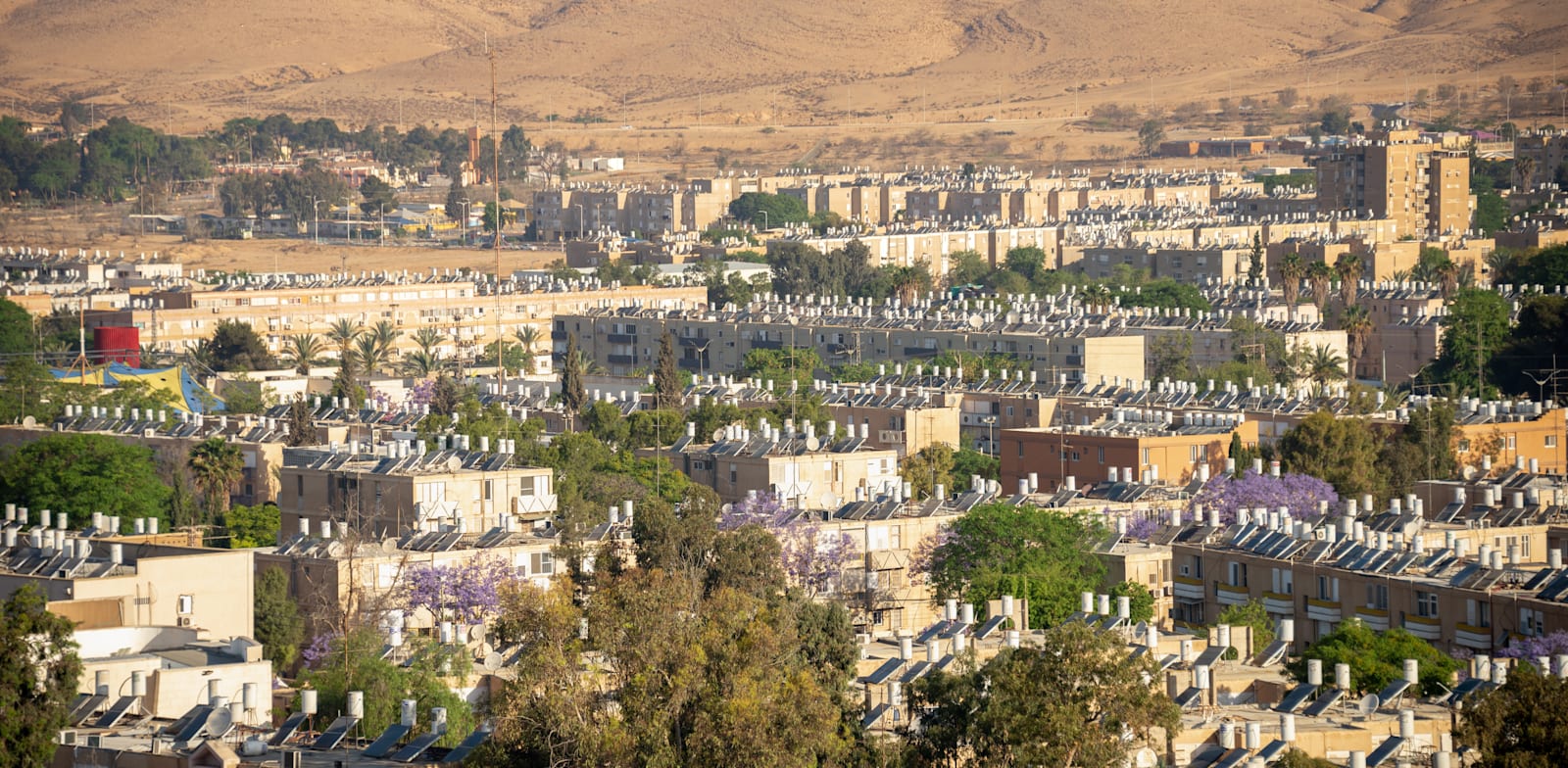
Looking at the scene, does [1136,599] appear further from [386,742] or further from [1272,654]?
[386,742]

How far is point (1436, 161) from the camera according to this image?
149 metres

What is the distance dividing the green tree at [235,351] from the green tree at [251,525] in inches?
1377

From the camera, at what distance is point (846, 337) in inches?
3880

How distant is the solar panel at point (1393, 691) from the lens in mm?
34812

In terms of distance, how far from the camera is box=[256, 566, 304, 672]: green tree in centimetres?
4309

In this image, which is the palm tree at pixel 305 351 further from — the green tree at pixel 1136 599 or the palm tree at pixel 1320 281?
the green tree at pixel 1136 599

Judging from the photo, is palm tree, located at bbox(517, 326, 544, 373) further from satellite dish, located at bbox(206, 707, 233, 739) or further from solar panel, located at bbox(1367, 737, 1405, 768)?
solar panel, located at bbox(1367, 737, 1405, 768)

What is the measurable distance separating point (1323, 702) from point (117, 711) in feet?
43.5

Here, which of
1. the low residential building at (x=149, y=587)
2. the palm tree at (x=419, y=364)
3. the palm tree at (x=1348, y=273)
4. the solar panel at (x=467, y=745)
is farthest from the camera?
the palm tree at (x=1348, y=273)

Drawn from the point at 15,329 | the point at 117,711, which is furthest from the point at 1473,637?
the point at 15,329

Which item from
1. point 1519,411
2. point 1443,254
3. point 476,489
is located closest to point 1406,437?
point 1519,411

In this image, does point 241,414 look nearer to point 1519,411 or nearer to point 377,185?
point 1519,411

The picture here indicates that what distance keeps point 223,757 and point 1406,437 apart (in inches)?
1659

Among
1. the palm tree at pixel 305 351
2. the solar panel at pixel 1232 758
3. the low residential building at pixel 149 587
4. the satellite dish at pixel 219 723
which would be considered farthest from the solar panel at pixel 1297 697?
the palm tree at pixel 305 351
